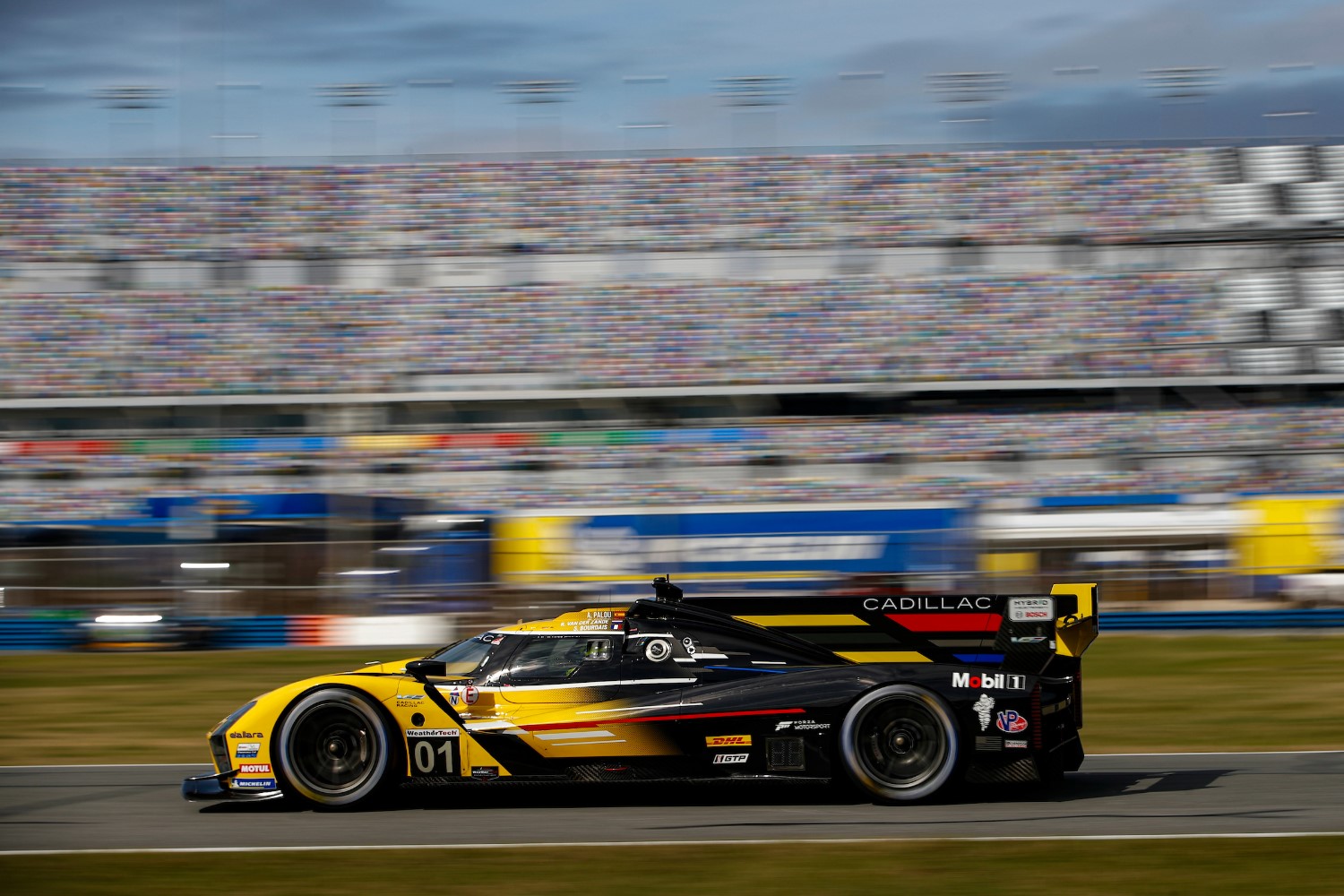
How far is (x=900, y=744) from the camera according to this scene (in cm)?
688

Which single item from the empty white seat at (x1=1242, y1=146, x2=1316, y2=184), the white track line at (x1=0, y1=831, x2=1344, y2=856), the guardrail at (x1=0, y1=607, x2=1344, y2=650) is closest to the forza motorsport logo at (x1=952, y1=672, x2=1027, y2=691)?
the white track line at (x1=0, y1=831, x2=1344, y2=856)

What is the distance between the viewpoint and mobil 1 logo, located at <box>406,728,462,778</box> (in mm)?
6969

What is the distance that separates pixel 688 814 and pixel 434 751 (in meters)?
1.33

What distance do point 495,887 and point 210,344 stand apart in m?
24.8

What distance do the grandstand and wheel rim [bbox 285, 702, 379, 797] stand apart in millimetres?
17756

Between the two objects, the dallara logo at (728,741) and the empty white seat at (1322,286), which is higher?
the empty white seat at (1322,286)

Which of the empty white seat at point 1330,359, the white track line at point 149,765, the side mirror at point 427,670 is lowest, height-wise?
the white track line at point 149,765

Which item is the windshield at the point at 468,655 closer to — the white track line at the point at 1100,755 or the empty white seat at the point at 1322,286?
the white track line at the point at 1100,755

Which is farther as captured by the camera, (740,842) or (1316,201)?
(1316,201)

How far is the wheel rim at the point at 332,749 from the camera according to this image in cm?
704

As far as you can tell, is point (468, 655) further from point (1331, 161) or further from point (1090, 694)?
point (1331, 161)

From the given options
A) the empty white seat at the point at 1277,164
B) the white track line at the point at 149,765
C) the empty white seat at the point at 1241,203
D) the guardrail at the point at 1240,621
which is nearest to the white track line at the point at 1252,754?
the white track line at the point at 149,765

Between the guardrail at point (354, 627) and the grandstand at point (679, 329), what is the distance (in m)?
6.37

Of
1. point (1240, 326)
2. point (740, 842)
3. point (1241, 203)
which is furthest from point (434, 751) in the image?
point (1241, 203)
